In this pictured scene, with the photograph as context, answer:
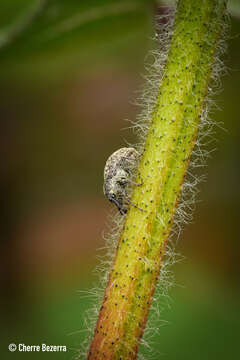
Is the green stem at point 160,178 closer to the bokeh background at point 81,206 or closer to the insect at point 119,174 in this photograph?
the bokeh background at point 81,206

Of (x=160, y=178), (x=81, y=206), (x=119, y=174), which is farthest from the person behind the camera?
(x=81, y=206)

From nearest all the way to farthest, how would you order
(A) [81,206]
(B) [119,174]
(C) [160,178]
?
(C) [160,178] < (B) [119,174] < (A) [81,206]

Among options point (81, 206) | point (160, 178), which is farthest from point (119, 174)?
point (81, 206)

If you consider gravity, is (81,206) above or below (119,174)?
above

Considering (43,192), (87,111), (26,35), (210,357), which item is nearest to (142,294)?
(26,35)

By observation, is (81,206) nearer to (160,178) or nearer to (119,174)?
(119,174)

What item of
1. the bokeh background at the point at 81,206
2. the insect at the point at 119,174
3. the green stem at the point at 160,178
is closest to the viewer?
the green stem at the point at 160,178

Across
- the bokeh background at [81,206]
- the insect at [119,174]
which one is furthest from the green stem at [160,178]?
the insect at [119,174]

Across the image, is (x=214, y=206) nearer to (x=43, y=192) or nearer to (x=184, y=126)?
(x=43, y=192)

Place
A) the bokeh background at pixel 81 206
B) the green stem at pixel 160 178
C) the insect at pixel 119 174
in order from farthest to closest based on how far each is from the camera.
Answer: the bokeh background at pixel 81 206 < the insect at pixel 119 174 < the green stem at pixel 160 178
